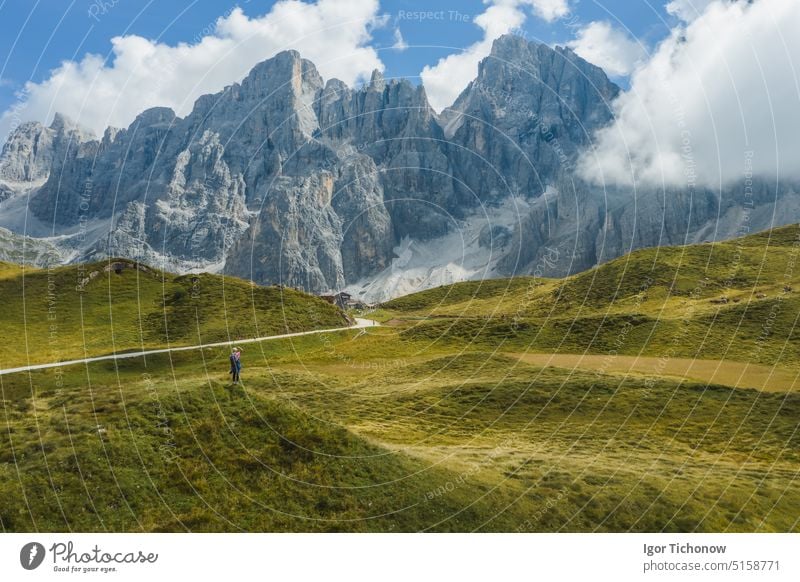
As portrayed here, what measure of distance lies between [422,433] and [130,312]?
82544mm

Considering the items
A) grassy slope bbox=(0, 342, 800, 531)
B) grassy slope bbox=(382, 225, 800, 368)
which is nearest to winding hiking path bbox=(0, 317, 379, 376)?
grassy slope bbox=(0, 342, 800, 531)

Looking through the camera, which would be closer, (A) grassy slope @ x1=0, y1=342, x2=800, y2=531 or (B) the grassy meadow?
(A) grassy slope @ x1=0, y1=342, x2=800, y2=531

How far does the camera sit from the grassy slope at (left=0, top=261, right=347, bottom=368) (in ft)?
295

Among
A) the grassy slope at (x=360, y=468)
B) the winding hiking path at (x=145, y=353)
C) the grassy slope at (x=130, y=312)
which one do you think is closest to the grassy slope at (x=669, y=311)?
the winding hiking path at (x=145, y=353)

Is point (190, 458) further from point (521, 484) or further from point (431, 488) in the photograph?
point (521, 484)

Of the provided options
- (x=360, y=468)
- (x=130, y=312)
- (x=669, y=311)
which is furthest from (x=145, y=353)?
(x=669, y=311)

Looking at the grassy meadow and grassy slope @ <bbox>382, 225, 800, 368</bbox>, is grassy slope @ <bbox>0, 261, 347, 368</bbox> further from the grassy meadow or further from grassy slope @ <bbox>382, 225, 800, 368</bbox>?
grassy slope @ <bbox>382, 225, 800, 368</bbox>

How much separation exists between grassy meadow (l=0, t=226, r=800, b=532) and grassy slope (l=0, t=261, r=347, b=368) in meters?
1.15

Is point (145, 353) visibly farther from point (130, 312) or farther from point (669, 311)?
point (669, 311)

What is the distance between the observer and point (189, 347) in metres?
88.8

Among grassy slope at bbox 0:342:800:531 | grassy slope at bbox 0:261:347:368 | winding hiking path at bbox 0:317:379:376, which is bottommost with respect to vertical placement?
grassy slope at bbox 0:342:800:531

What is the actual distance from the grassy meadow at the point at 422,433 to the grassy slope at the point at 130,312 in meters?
1.15

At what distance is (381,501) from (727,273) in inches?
6209

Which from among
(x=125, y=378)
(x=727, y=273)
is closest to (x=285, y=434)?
(x=125, y=378)
